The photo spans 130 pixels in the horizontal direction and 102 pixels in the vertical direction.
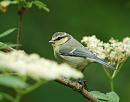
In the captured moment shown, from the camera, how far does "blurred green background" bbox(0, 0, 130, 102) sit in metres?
9.73

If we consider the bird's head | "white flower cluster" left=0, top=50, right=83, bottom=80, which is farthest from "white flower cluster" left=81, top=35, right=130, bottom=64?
"white flower cluster" left=0, top=50, right=83, bottom=80

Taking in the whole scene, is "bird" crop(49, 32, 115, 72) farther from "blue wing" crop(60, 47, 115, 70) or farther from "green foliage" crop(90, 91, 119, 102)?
"green foliage" crop(90, 91, 119, 102)

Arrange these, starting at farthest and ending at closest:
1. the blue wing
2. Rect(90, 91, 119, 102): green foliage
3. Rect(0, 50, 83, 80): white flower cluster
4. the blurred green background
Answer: the blurred green background → the blue wing → Rect(90, 91, 119, 102): green foliage → Rect(0, 50, 83, 80): white flower cluster

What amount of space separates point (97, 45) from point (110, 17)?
655 cm

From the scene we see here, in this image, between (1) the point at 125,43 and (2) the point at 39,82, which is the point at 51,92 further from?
(2) the point at 39,82

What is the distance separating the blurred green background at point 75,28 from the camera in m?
9.73

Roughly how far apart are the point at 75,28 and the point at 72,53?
533cm

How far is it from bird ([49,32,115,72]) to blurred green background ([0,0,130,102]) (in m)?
3.54

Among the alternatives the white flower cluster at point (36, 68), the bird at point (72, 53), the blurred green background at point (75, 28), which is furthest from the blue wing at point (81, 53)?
the blurred green background at point (75, 28)

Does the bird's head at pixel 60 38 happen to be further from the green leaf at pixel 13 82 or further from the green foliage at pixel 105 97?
the green leaf at pixel 13 82

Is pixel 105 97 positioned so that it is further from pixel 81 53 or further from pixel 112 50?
pixel 81 53

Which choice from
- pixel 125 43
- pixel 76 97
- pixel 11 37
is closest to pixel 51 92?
pixel 76 97

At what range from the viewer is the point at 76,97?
9914mm

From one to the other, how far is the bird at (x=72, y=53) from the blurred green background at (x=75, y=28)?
11.6 ft
